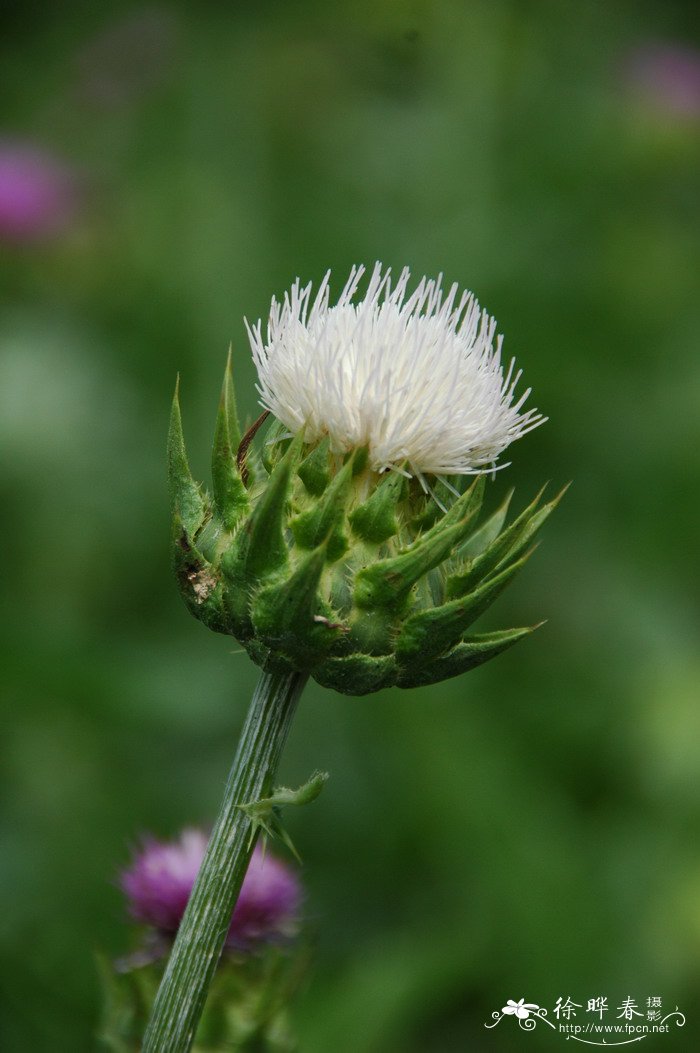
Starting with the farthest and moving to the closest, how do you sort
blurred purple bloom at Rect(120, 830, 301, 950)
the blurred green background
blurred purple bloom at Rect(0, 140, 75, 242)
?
blurred purple bloom at Rect(0, 140, 75, 242) → the blurred green background → blurred purple bloom at Rect(120, 830, 301, 950)

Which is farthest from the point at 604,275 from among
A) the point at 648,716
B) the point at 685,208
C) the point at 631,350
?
the point at 648,716

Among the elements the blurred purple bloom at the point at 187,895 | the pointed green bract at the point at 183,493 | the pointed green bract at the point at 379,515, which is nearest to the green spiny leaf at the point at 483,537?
the pointed green bract at the point at 379,515

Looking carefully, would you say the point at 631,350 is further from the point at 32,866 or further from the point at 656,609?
the point at 32,866

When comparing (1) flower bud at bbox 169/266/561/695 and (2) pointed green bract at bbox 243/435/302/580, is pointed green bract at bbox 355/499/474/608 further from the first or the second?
(2) pointed green bract at bbox 243/435/302/580

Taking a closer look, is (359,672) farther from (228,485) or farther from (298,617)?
(228,485)

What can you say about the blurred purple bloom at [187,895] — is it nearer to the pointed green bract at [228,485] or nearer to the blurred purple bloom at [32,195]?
the pointed green bract at [228,485]

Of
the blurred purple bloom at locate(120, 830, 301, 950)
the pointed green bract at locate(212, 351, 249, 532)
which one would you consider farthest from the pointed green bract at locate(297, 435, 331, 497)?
the blurred purple bloom at locate(120, 830, 301, 950)

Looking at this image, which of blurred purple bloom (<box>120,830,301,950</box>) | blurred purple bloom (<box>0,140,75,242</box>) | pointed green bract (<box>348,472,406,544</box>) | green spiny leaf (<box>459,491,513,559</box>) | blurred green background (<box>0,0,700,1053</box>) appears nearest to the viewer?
pointed green bract (<box>348,472,406,544</box>)
